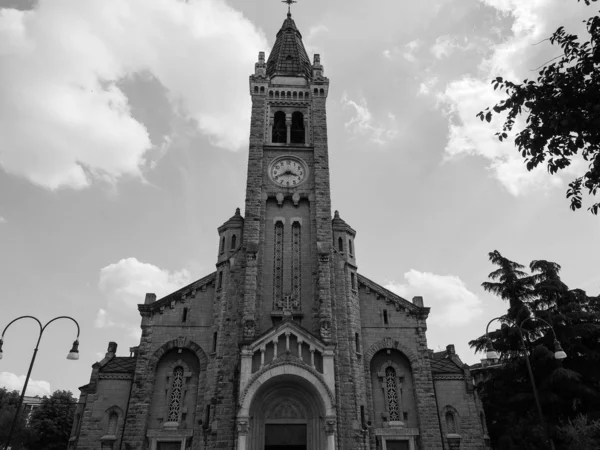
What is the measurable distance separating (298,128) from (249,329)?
17.3 meters

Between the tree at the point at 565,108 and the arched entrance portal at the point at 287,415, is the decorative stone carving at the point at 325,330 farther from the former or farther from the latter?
the tree at the point at 565,108

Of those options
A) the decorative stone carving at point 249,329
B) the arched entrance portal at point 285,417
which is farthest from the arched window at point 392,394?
the decorative stone carving at point 249,329

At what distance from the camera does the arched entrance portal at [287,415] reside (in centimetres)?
2370

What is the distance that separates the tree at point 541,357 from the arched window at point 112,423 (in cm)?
2325

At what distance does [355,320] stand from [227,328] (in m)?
8.22

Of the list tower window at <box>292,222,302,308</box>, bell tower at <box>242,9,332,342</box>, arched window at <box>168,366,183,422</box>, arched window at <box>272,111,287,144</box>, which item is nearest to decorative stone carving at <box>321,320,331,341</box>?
bell tower at <box>242,9,332,342</box>

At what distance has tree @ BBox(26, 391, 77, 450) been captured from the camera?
1780 inches

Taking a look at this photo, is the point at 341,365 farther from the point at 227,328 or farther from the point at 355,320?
the point at 227,328

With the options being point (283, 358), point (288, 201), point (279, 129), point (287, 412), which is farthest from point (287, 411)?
point (279, 129)

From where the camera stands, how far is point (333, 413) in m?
23.1

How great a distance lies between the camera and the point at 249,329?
2531 centimetres

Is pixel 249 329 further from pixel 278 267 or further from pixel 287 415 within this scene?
pixel 287 415

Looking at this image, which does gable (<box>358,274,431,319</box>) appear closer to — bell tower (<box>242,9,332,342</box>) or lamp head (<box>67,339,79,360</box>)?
bell tower (<box>242,9,332,342</box>)

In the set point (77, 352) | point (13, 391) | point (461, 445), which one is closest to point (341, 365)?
point (461, 445)
